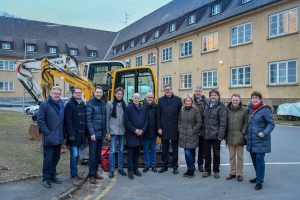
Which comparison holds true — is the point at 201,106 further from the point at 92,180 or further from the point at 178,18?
the point at 178,18

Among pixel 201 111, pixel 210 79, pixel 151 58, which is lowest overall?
pixel 201 111

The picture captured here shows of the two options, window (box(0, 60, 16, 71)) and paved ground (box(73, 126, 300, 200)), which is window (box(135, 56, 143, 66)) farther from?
paved ground (box(73, 126, 300, 200))

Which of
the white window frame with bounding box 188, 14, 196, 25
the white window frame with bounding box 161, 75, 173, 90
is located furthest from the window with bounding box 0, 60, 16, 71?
the white window frame with bounding box 188, 14, 196, 25

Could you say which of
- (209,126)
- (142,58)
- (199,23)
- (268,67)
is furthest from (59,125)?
(142,58)

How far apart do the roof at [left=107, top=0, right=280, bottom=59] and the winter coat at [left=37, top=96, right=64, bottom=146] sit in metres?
20.0

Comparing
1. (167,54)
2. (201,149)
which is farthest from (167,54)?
(201,149)

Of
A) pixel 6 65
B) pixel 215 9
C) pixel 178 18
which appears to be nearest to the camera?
pixel 215 9

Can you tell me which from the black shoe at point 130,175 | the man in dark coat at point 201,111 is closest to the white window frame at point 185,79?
the man in dark coat at point 201,111

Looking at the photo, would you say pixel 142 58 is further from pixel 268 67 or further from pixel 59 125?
pixel 59 125

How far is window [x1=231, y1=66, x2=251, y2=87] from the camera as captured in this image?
2565cm

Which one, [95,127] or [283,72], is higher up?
[283,72]

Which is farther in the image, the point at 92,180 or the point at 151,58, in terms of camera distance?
the point at 151,58

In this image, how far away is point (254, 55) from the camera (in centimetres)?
2502

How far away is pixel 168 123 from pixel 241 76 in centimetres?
1912
